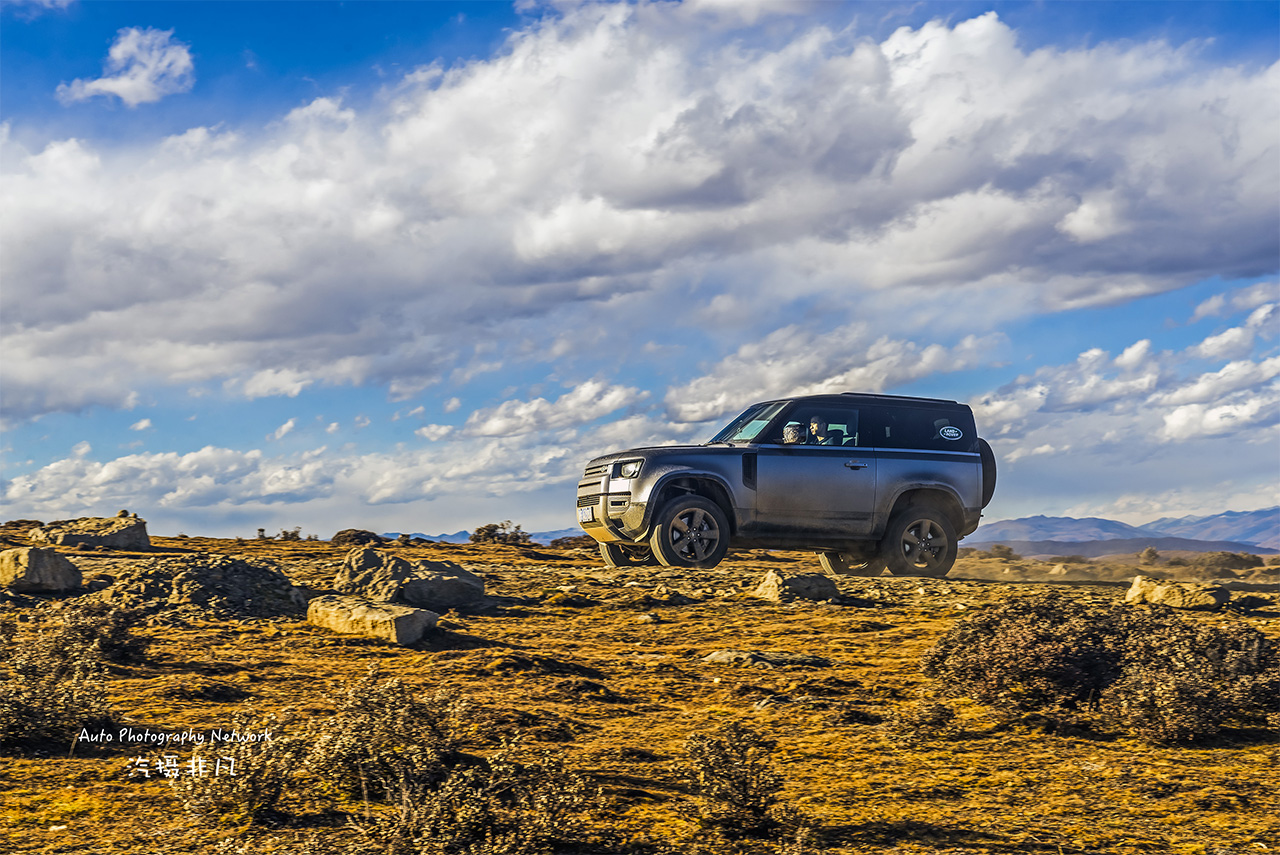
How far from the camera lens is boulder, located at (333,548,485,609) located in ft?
34.3

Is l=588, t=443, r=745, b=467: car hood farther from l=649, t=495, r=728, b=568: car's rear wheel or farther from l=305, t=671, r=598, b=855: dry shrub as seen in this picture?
l=305, t=671, r=598, b=855: dry shrub

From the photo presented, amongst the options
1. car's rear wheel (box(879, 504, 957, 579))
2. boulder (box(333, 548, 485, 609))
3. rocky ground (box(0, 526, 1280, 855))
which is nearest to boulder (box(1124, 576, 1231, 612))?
rocky ground (box(0, 526, 1280, 855))

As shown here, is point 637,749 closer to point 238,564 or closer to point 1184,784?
point 1184,784

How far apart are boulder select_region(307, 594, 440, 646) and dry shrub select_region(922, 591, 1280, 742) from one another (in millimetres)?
4268

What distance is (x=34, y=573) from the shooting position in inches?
423

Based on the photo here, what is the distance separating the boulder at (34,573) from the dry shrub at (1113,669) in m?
9.23

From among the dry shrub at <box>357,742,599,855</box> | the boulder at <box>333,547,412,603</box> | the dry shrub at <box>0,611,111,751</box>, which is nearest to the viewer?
the dry shrub at <box>357,742,599,855</box>

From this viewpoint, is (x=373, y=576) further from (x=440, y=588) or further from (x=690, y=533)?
(x=690, y=533)

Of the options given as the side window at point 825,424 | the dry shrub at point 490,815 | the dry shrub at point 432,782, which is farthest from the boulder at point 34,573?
the dry shrub at point 490,815

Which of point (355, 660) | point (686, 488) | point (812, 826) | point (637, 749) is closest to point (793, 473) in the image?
point (686, 488)

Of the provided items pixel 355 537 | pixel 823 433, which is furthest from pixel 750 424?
pixel 355 537

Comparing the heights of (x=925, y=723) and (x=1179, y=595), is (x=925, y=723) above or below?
below

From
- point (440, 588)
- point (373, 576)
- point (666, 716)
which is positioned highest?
point (373, 576)

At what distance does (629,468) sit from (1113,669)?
22.0 ft
